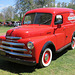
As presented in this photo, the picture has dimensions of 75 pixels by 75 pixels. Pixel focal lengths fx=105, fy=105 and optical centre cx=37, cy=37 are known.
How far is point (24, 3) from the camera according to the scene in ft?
86.9

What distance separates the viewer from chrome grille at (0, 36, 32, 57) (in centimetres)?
311

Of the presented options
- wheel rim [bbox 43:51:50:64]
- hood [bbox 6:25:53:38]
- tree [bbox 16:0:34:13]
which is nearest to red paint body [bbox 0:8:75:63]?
hood [bbox 6:25:53:38]

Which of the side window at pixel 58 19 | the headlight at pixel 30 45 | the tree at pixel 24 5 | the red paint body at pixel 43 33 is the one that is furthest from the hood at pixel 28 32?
the tree at pixel 24 5

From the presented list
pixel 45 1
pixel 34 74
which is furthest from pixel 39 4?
pixel 34 74

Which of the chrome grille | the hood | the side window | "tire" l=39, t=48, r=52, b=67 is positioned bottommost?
"tire" l=39, t=48, r=52, b=67

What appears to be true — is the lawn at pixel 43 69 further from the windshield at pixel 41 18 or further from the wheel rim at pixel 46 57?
the windshield at pixel 41 18

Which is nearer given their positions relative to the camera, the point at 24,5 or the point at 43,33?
the point at 43,33

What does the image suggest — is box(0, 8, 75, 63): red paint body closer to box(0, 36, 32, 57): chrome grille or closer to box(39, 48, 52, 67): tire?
box(0, 36, 32, 57): chrome grille

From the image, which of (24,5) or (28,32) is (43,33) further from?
(24,5)

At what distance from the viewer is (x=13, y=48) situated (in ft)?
10.7

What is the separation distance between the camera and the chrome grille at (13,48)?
3.11 m

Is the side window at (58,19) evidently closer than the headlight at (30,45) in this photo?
No

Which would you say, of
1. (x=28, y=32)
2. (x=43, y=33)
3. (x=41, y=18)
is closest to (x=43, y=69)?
(x=43, y=33)

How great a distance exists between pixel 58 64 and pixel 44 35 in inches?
47.2
